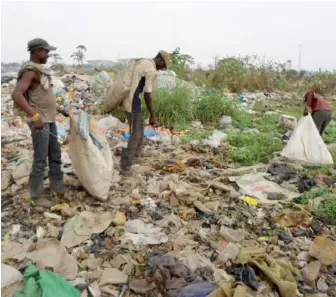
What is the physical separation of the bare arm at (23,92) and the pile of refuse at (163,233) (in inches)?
18.4

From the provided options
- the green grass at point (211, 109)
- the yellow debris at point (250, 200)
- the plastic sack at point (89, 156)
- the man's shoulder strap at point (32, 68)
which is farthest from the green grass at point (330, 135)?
the man's shoulder strap at point (32, 68)

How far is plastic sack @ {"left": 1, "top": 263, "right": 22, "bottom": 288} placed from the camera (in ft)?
7.83

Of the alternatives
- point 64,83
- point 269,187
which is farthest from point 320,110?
point 64,83

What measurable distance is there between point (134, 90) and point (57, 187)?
1340mm

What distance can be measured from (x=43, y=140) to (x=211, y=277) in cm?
181

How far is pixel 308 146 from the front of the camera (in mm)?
4914

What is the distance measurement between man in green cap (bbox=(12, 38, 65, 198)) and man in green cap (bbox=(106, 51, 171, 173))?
3.41 ft

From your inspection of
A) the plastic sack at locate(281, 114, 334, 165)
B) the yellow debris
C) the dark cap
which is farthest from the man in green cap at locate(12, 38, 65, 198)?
the plastic sack at locate(281, 114, 334, 165)

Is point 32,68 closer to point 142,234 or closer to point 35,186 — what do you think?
point 35,186

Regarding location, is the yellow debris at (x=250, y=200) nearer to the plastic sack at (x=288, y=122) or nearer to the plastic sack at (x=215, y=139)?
the plastic sack at (x=215, y=139)

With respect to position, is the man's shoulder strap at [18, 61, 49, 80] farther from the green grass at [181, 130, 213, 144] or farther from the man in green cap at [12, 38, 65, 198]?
the green grass at [181, 130, 213, 144]

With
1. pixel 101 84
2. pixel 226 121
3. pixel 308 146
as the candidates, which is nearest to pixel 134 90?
pixel 308 146

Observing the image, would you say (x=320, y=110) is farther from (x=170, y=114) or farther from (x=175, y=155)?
(x=170, y=114)

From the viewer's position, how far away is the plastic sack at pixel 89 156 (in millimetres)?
3375
